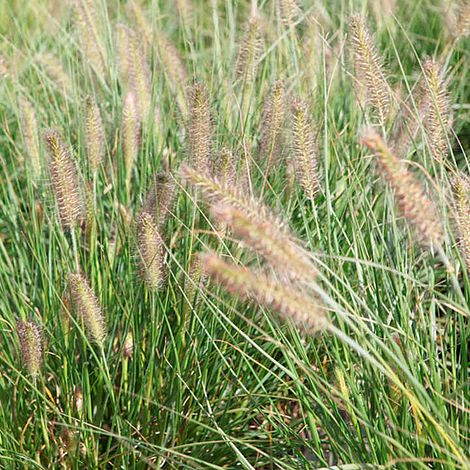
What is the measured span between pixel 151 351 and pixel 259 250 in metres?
0.91

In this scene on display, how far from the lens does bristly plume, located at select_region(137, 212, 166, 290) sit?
7.09ft

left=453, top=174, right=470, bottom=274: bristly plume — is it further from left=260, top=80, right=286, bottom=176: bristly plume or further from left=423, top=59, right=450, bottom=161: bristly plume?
left=260, top=80, right=286, bottom=176: bristly plume

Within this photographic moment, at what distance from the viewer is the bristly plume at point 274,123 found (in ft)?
7.97

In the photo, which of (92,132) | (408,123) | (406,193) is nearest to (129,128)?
(92,132)

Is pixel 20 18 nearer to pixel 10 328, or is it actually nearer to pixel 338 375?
pixel 10 328

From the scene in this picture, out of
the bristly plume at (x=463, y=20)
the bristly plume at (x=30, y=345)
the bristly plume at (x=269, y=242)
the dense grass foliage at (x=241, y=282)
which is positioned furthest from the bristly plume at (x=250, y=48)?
the bristly plume at (x=269, y=242)

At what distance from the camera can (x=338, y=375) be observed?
7.20ft

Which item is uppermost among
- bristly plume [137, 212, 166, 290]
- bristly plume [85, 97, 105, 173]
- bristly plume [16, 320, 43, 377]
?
bristly plume [85, 97, 105, 173]

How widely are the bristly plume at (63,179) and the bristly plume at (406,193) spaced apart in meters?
0.94

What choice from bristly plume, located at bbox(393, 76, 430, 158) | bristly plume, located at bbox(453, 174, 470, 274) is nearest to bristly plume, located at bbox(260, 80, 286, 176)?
bristly plume, located at bbox(393, 76, 430, 158)

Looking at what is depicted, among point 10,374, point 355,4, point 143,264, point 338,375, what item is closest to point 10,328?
point 10,374

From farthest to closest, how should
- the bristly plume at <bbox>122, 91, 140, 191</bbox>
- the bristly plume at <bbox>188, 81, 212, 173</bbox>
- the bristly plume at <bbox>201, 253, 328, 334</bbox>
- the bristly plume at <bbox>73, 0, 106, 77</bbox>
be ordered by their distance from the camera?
the bristly plume at <bbox>73, 0, 106, 77</bbox>, the bristly plume at <bbox>122, 91, 140, 191</bbox>, the bristly plume at <bbox>188, 81, 212, 173</bbox>, the bristly plume at <bbox>201, 253, 328, 334</bbox>

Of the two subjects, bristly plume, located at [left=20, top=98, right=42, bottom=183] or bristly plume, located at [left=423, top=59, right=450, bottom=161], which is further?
bristly plume, located at [left=20, top=98, right=42, bottom=183]

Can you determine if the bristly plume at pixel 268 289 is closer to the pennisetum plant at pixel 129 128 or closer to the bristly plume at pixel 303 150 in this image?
the bristly plume at pixel 303 150
